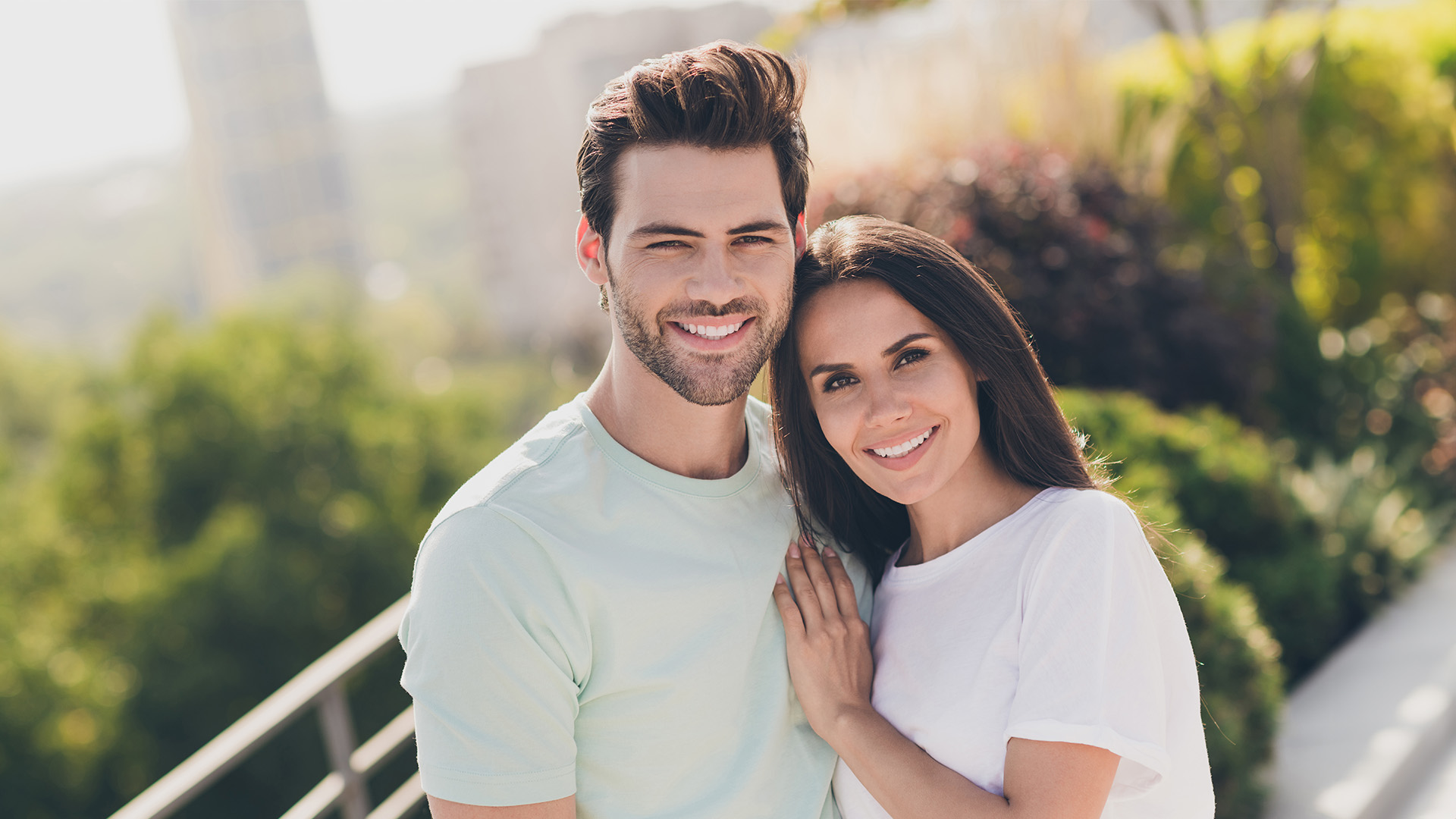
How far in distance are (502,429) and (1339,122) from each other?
43.8ft

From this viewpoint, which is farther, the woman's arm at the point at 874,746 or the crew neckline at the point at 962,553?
the crew neckline at the point at 962,553

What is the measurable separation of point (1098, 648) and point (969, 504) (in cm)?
40

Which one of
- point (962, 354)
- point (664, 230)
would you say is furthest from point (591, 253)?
point (962, 354)

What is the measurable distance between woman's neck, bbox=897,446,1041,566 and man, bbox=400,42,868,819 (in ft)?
0.84

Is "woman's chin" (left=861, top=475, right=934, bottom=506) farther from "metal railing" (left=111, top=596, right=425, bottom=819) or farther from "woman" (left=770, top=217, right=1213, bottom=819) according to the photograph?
"metal railing" (left=111, top=596, right=425, bottom=819)

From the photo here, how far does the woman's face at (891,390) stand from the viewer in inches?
67.4

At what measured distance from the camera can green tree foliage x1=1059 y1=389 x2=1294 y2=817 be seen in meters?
2.82

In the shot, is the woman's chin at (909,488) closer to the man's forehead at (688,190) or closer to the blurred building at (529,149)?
the man's forehead at (688,190)

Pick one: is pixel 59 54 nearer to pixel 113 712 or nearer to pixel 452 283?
pixel 452 283

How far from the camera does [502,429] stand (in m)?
17.6

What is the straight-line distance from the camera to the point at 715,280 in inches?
64.2

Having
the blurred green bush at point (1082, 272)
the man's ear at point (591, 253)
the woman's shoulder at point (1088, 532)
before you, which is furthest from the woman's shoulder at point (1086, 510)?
the blurred green bush at point (1082, 272)

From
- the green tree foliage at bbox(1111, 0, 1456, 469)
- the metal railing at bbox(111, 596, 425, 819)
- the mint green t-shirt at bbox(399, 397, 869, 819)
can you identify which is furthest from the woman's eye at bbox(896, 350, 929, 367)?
the green tree foliage at bbox(1111, 0, 1456, 469)

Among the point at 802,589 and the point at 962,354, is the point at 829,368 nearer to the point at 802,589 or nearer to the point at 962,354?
the point at 962,354
